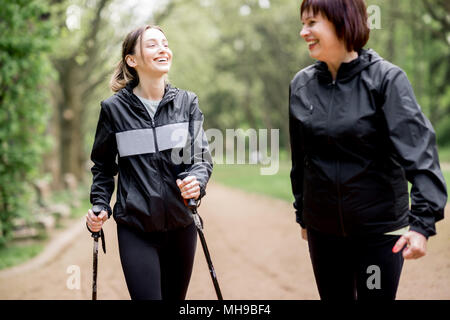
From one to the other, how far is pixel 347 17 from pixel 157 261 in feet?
5.41

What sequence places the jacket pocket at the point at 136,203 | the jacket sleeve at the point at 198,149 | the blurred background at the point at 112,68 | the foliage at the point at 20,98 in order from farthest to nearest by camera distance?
the blurred background at the point at 112,68 → the foliage at the point at 20,98 → the jacket sleeve at the point at 198,149 → the jacket pocket at the point at 136,203

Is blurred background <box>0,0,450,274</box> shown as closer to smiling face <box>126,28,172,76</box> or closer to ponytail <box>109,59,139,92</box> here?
ponytail <box>109,59,139,92</box>

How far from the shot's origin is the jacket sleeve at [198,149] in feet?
9.48

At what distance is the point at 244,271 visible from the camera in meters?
6.86

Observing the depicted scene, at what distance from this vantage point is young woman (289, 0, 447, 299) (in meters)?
2.23

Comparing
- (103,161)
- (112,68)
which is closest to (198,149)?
(103,161)

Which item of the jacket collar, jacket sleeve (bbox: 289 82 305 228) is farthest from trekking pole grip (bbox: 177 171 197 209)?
jacket sleeve (bbox: 289 82 305 228)

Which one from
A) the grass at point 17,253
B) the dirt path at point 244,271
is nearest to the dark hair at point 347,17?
the dirt path at point 244,271

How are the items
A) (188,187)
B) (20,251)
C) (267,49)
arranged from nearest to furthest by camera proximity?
(188,187)
(20,251)
(267,49)

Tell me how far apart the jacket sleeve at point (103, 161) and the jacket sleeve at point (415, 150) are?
156 centimetres

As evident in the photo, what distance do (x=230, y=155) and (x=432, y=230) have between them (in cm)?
3847

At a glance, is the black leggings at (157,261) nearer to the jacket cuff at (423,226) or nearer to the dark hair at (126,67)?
the dark hair at (126,67)

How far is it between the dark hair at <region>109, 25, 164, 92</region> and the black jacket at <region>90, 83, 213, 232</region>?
0.43ft

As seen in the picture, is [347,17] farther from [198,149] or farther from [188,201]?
[188,201]
